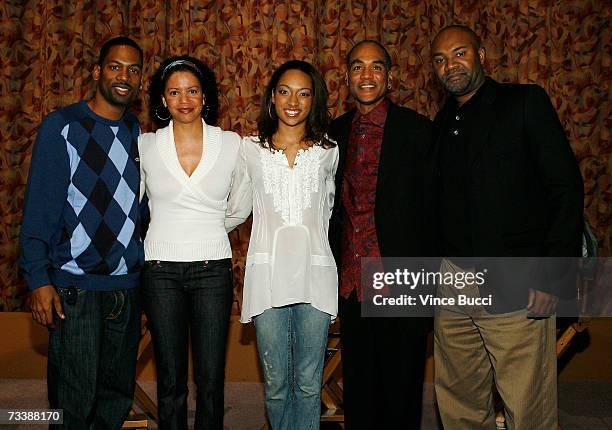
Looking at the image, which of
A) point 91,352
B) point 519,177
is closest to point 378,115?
point 519,177

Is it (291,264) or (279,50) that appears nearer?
(291,264)

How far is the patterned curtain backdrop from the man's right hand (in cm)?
207

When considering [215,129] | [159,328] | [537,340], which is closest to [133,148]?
[215,129]

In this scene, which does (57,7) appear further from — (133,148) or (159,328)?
(159,328)

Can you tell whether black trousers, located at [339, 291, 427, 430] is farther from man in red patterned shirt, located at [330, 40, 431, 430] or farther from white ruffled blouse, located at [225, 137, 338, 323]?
Result: white ruffled blouse, located at [225, 137, 338, 323]

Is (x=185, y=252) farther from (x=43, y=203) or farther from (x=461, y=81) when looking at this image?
(x=461, y=81)

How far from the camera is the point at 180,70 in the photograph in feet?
7.01

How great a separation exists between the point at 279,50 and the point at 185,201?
227cm

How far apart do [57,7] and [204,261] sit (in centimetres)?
288

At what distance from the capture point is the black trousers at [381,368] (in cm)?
219

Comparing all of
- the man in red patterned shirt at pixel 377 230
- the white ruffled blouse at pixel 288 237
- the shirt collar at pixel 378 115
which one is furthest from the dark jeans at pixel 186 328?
the shirt collar at pixel 378 115

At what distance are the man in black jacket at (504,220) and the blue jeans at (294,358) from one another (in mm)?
505

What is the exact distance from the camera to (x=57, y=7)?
4039 millimetres

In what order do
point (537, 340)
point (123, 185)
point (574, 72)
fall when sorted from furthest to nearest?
point (574, 72)
point (123, 185)
point (537, 340)
